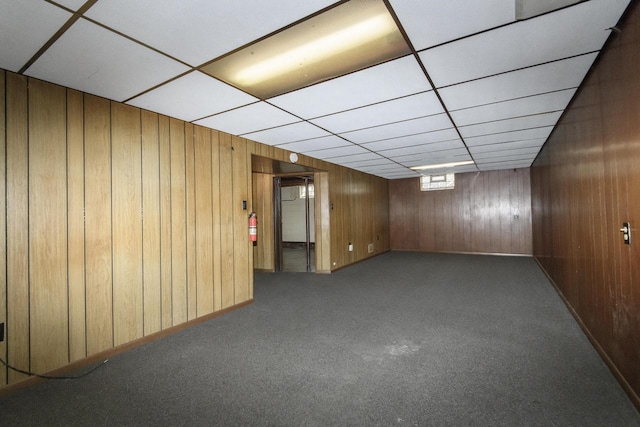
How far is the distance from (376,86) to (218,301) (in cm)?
314

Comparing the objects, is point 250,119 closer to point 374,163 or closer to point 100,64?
point 100,64

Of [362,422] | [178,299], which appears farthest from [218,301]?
[362,422]

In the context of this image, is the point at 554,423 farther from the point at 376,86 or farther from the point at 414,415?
the point at 376,86

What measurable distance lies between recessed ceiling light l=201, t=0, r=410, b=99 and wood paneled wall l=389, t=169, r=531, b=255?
7625 mm

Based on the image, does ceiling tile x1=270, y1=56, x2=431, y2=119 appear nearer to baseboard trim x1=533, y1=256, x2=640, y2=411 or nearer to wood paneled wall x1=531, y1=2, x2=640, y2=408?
wood paneled wall x1=531, y1=2, x2=640, y2=408

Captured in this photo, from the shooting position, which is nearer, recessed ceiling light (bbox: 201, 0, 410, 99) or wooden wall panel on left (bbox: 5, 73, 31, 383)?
recessed ceiling light (bbox: 201, 0, 410, 99)

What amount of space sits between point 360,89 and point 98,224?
2708 mm

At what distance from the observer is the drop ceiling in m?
1.59

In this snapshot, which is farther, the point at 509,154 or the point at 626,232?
the point at 509,154

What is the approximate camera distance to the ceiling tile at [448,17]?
5.11 ft

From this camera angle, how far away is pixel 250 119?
11.0 feet

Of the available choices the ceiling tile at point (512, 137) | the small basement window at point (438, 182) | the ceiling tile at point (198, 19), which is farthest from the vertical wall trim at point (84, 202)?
the small basement window at point (438, 182)

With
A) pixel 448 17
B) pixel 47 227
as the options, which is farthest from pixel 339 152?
pixel 47 227

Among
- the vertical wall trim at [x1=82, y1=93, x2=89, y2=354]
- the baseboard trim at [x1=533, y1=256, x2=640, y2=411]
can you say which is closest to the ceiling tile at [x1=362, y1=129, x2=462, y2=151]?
the baseboard trim at [x1=533, y1=256, x2=640, y2=411]
